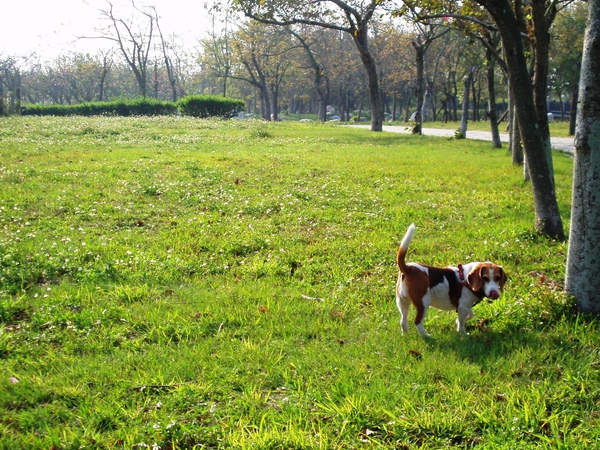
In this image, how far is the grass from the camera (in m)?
3.10

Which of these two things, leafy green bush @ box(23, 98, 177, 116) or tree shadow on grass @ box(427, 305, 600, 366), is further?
leafy green bush @ box(23, 98, 177, 116)

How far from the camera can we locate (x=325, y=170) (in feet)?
41.4

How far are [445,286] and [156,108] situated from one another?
4227cm

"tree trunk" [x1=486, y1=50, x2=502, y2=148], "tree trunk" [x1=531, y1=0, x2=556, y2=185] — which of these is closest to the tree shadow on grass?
"tree trunk" [x1=531, y1=0, x2=556, y2=185]

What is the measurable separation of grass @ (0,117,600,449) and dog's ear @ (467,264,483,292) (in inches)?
17.6

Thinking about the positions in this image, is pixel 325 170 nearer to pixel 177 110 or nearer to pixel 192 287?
pixel 192 287

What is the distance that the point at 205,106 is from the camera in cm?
4119

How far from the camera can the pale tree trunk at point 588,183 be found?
421cm

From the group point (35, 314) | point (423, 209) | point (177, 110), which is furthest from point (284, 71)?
point (35, 314)

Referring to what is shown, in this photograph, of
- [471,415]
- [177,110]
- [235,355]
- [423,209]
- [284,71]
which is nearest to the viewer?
[471,415]

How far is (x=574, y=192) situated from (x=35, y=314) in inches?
184

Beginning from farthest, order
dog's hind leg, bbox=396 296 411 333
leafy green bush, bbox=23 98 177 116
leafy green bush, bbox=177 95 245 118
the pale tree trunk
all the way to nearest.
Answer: leafy green bush, bbox=23 98 177 116 → leafy green bush, bbox=177 95 245 118 → the pale tree trunk → dog's hind leg, bbox=396 296 411 333

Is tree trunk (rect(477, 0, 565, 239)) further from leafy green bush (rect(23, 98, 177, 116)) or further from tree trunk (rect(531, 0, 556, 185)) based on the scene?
leafy green bush (rect(23, 98, 177, 116))

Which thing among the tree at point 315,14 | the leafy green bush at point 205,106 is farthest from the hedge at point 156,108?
the tree at point 315,14
